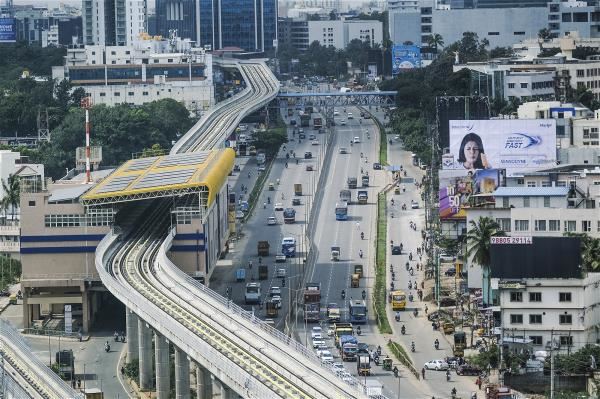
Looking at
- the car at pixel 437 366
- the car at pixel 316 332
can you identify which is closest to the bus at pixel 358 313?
the car at pixel 316 332

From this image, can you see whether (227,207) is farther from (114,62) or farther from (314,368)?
(114,62)

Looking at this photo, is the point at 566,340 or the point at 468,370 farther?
the point at 566,340

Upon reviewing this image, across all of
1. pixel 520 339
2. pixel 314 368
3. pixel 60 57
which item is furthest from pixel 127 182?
pixel 60 57

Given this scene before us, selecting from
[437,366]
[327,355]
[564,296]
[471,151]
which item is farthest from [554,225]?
[471,151]

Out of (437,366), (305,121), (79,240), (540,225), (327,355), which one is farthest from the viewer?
(305,121)

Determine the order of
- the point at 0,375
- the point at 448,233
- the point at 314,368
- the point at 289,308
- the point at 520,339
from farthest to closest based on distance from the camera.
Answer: the point at 448,233 → the point at 289,308 → the point at 520,339 → the point at 0,375 → the point at 314,368

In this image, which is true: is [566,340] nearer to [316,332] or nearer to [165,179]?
[316,332]

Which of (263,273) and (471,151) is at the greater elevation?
(471,151)

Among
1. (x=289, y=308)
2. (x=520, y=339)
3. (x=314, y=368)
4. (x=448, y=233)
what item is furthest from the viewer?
(x=448, y=233)
